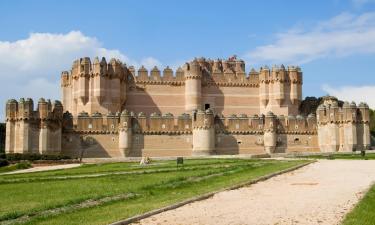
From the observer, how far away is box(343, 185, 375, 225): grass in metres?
12.2

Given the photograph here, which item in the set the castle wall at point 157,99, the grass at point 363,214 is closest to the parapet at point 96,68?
the castle wall at point 157,99

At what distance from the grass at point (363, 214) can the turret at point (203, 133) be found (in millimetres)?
39061

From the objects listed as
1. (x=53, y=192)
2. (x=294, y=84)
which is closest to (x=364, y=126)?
(x=294, y=84)

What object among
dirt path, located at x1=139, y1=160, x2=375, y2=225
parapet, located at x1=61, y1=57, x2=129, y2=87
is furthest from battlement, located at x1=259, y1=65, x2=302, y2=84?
dirt path, located at x1=139, y1=160, x2=375, y2=225

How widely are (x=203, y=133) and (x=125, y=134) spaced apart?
328 inches

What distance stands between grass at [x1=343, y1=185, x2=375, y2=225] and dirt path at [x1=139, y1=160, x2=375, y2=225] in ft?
0.82

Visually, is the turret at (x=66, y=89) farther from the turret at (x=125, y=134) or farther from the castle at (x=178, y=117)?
the turret at (x=125, y=134)

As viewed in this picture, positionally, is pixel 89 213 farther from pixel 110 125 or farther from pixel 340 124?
pixel 340 124

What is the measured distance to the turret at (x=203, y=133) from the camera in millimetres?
55000

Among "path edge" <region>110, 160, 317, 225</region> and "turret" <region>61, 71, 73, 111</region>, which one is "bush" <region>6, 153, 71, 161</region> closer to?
"turret" <region>61, 71, 73, 111</region>

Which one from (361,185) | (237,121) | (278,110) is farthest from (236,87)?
(361,185)

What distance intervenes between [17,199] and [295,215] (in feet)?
31.4

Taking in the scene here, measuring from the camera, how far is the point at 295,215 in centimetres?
1335

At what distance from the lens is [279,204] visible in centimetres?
1519
